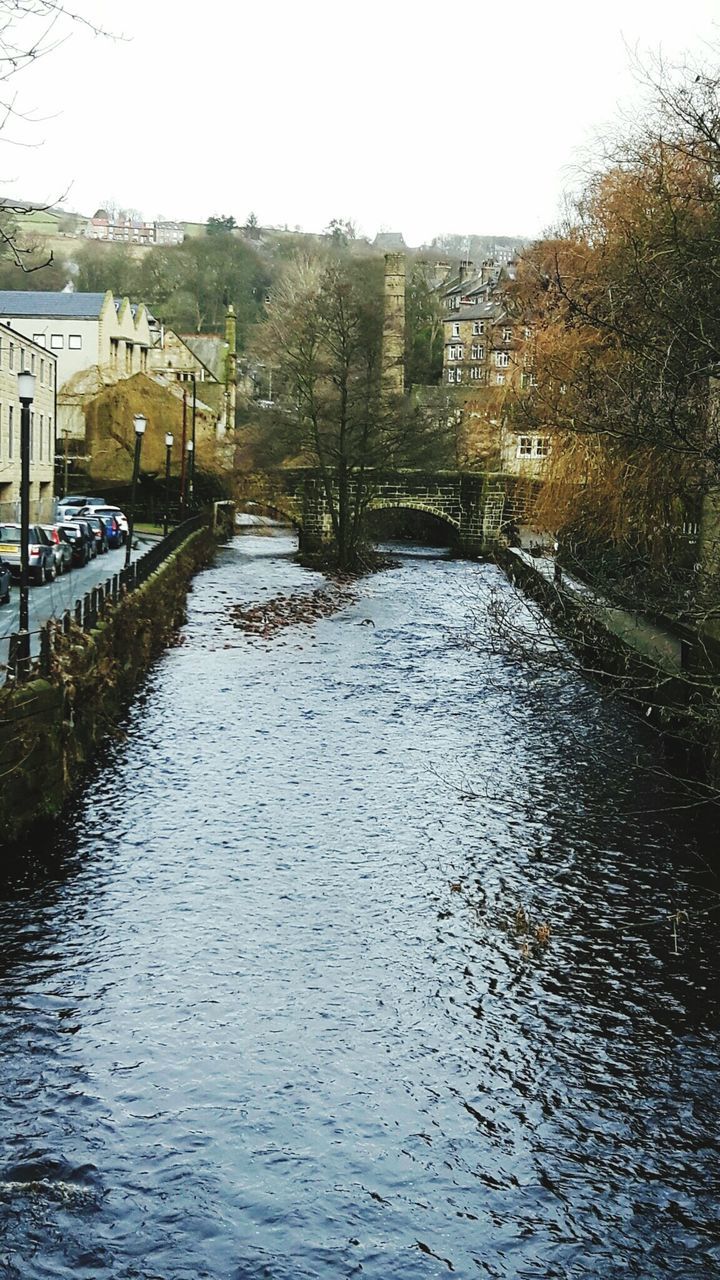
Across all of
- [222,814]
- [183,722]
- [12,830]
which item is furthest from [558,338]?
[12,830]

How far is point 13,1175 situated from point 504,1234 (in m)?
3.52

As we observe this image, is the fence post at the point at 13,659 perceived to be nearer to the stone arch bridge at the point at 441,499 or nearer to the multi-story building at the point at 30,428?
the multi-story building at the point at 30,428

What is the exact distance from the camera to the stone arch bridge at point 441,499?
5750 centimetres

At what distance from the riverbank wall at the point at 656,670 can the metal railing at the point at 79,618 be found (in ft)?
23.5

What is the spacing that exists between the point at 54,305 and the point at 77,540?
3602 centimetres

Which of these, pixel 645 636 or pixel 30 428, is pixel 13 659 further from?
pixel 30 428

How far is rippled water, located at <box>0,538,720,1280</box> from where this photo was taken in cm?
935

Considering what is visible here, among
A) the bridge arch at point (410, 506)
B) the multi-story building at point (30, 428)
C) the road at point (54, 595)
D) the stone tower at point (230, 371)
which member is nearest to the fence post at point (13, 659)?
the road at point (54, 595)

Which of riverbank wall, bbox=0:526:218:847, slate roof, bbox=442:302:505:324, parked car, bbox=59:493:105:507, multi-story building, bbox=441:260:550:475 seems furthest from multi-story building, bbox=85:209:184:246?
riverbank wall, bbox=0:526:218:847

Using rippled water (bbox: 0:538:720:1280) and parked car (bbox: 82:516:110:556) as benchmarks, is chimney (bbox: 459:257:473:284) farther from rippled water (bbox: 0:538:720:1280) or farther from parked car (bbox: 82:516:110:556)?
rippled water (bbox: 0:538:720:1280)

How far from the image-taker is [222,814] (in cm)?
1848

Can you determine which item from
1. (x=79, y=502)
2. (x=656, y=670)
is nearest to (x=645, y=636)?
(x=656, y=670)

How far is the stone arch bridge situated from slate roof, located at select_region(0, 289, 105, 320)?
1663cm

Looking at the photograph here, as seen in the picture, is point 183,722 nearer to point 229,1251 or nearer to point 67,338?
point 229,1251
